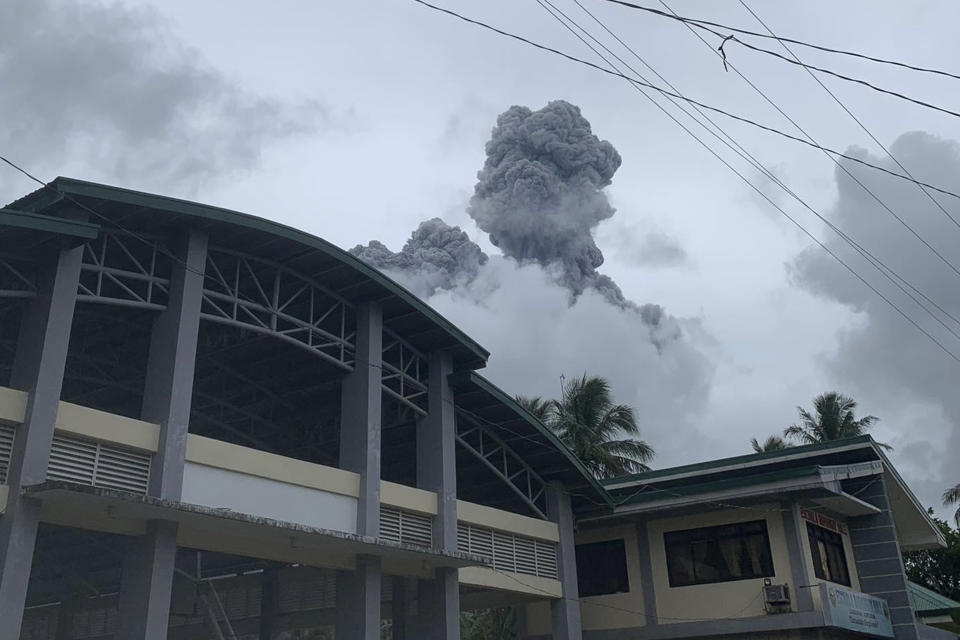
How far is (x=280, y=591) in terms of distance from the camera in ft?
104

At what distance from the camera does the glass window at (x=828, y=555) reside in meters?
26.7

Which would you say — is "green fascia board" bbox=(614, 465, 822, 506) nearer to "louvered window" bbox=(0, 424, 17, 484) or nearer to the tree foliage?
"louvered window" bbox=(0, 424, 17, 484)

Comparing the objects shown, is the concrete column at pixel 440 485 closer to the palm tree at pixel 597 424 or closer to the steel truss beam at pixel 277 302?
the steel truss beam at pixel 277 302

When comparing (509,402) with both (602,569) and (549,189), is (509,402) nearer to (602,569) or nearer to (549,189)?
(602,569)

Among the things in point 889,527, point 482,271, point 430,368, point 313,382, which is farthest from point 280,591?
point 482,271

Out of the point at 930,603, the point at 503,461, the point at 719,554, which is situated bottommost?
the point at 930,603

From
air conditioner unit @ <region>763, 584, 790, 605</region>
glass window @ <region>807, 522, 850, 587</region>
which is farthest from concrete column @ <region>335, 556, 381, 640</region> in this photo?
glass window @ <region>807, 522, 850, 587</region>

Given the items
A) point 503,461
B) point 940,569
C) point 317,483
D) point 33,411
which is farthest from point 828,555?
point 940,569

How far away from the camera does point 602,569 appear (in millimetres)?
29797

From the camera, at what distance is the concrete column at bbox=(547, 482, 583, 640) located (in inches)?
1041

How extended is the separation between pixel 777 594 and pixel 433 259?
479 feet

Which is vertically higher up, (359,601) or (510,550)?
(510,550)

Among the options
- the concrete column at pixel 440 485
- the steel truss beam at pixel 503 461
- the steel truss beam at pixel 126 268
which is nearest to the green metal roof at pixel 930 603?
the steel truss beam at pixel 503 461

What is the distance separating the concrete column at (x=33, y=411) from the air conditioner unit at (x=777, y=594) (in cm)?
1896
